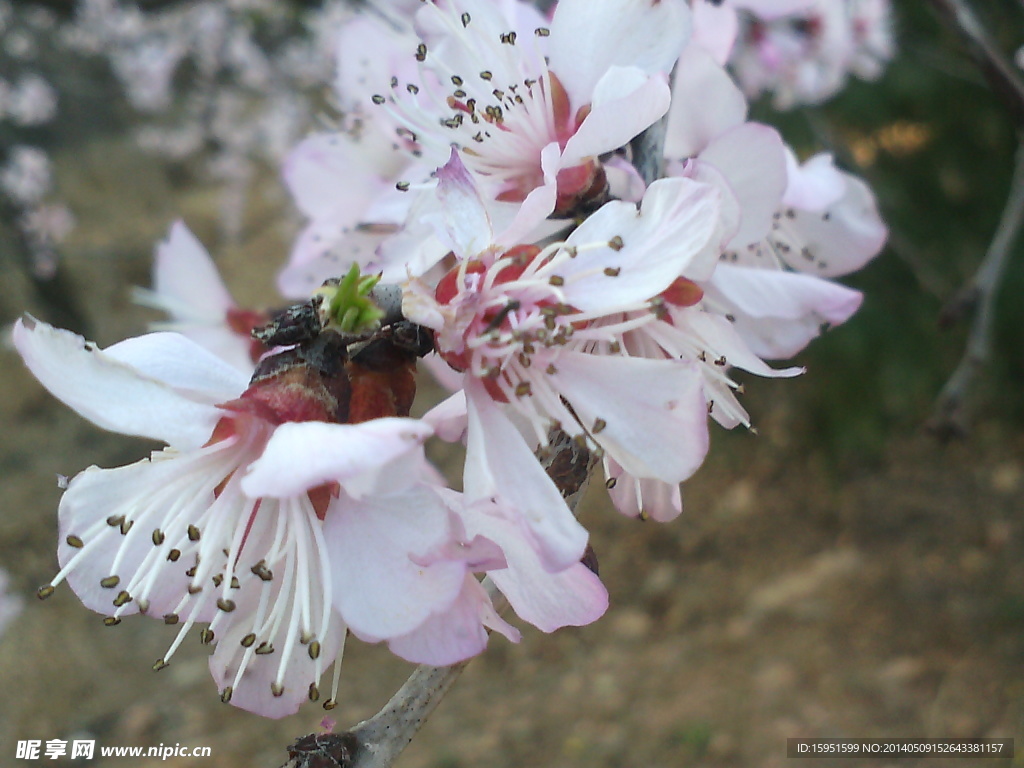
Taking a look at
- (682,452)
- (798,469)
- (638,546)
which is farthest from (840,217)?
(798,469)

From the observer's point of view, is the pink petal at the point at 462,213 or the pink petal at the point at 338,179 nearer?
the pink petal at the point at 462,213

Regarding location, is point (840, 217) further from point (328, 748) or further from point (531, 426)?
point (328, 748)

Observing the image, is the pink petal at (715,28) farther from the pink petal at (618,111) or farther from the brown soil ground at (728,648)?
the brown soil ground at (728,648)

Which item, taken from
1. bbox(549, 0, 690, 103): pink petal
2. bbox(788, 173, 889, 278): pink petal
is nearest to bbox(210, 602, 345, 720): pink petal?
bbox(549, 0, 690, 103): pink petal

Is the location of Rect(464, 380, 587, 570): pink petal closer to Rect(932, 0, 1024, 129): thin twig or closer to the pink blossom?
the pink blossom

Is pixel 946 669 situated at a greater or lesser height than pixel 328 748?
lesser

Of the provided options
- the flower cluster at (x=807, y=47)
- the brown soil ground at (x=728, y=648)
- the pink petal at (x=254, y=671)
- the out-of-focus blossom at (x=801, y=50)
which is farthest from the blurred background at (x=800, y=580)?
the pink petal at (x=254, y=671)
